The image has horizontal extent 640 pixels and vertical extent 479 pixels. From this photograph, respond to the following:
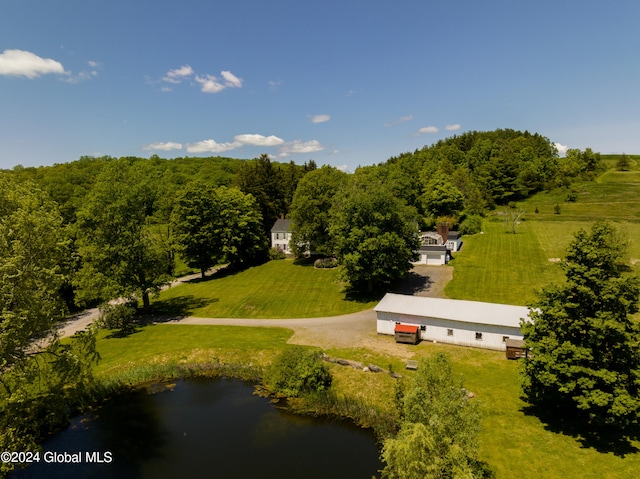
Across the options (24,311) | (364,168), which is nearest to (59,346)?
(24,311)

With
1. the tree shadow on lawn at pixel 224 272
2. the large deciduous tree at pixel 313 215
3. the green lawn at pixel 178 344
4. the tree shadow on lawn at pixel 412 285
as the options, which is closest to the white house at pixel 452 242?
the tree shadow on lawn at pixel 412 285

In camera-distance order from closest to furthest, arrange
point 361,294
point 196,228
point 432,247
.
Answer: point 361,294
point 432,247
point 196,228

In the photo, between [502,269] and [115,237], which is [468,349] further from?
[115,237]

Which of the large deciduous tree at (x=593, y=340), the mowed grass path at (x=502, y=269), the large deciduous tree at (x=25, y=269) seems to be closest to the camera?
the large deciduous tree at (x=25, y=269)

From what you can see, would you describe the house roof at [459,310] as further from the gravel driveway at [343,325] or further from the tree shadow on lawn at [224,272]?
the tree shadow on lawn at [224,272]

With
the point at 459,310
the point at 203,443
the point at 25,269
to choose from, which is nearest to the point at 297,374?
the point at 203,443
